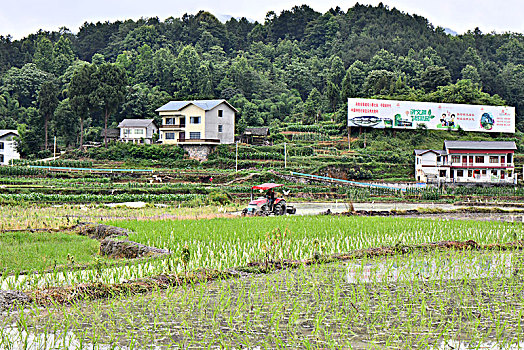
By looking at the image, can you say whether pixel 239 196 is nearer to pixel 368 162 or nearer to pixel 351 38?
pixel 368 162

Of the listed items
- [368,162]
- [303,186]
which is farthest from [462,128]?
[303,186]

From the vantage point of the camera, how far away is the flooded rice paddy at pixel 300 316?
26.3 feet

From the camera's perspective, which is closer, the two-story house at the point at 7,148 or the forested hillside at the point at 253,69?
the two-story house at the point at 7,148

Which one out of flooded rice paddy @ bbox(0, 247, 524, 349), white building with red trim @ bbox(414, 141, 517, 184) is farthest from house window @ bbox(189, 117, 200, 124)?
flooded rice paddy @ bbox(0, 247, 524, 349)

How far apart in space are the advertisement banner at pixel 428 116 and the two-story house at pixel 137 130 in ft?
81.2

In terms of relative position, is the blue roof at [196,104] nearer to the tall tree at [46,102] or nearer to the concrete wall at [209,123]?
the concrete wall at [209,123]

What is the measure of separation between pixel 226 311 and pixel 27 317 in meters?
3.03

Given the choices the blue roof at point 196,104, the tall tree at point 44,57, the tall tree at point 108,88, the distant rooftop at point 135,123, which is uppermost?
the tall tree at point 44,57

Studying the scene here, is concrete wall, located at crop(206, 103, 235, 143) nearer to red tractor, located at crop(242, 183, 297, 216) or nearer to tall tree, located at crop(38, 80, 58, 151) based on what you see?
tall tree, located at crop(38, 80, 58, 151)

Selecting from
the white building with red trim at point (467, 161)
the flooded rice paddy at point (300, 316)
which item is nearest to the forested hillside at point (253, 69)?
the white building with red trim at point (467, 161)

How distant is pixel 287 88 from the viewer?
10225cm

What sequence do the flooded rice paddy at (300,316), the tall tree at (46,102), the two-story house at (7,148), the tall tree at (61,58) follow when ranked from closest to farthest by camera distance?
the flooded rice paddy at (300,316) < the two-story house at (7,148) < the tall tree at (46,102) < the tall tree at (61,58)

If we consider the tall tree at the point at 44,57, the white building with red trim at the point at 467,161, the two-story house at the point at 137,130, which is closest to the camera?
the white building with red trim at the point at 467,161

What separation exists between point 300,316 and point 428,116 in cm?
5894
